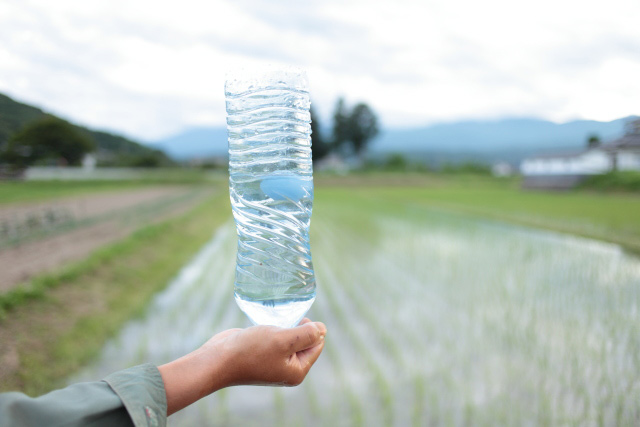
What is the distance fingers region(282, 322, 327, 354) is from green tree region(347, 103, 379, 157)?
61.3 meters

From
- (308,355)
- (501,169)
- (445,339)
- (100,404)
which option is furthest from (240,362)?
(501,169)

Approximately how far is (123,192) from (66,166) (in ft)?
43.2

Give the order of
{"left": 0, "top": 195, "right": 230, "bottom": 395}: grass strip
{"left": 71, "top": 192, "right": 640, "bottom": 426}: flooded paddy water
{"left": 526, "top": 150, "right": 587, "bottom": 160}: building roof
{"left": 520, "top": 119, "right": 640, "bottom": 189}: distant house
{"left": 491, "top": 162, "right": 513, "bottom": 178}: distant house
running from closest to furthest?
1. {"left": 71, "top": 192, "right": 640, "bottom": 426}: flooded paddy water
2. {"left": 0, "top": 195, "right": 230, "bottom": 395}: grass strip
3. {"left": 520, "top": 119, "right": 640, "bottom": 189}: distant house
4. {"left": 526, "top": 150, "right": 587, "bottom": 160}: building roof
5. {"left": 491, "top": 162, "right": 513, "bottom": 178}: distant house

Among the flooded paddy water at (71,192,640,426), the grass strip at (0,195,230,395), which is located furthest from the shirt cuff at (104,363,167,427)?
the grass strip at (0,195,230,395)

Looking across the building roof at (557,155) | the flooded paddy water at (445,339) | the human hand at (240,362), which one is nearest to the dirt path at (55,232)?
the flooded paddy water at (445,339)

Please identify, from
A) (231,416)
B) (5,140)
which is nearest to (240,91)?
(231,416)

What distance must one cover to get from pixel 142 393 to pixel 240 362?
254 mm

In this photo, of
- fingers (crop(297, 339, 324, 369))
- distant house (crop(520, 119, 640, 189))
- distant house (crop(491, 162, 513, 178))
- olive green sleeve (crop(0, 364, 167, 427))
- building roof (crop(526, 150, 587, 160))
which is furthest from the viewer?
distant house (crop(491, 162, 513, 178))

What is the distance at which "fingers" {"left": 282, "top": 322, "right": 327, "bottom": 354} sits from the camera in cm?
141

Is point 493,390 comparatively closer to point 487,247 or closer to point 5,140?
point 5,140

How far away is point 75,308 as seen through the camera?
5.85 m

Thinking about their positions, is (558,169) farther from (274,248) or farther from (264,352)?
(264,352)

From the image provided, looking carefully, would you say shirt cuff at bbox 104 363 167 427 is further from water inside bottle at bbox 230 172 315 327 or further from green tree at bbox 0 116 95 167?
green tree at bbox 0 116 95 167

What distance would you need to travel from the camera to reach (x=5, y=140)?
13.8 ft
